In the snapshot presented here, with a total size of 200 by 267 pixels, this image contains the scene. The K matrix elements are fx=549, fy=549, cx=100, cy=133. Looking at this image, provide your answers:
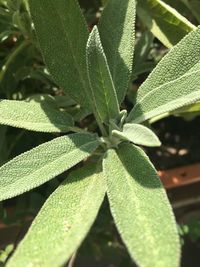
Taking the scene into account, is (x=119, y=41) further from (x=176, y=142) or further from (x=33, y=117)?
(x=176, y=142)

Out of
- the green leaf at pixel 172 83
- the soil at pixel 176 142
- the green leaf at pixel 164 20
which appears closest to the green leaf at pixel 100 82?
the green leaf at pixel 172 83

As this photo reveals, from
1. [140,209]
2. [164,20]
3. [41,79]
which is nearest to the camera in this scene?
[140,209]

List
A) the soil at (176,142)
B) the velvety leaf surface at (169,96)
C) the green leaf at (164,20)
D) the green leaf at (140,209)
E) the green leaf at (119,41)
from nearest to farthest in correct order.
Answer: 1. the green leaf at (140,209)
2. the velvety leaf surface at (169,96)
3. the green leaf at (119,41)
4. the green leaf at (164,20)
5. the soil at (176,142)

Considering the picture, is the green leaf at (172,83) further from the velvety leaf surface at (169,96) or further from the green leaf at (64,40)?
the green leaf at (64,40)

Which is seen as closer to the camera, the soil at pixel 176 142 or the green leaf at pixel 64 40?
the green leaf at pixel 64 40

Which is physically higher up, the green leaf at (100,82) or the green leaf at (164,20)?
the green leaf at (100,82)

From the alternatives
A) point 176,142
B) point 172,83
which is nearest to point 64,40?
point 172,83

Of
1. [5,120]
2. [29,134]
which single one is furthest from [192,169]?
[5,120]
